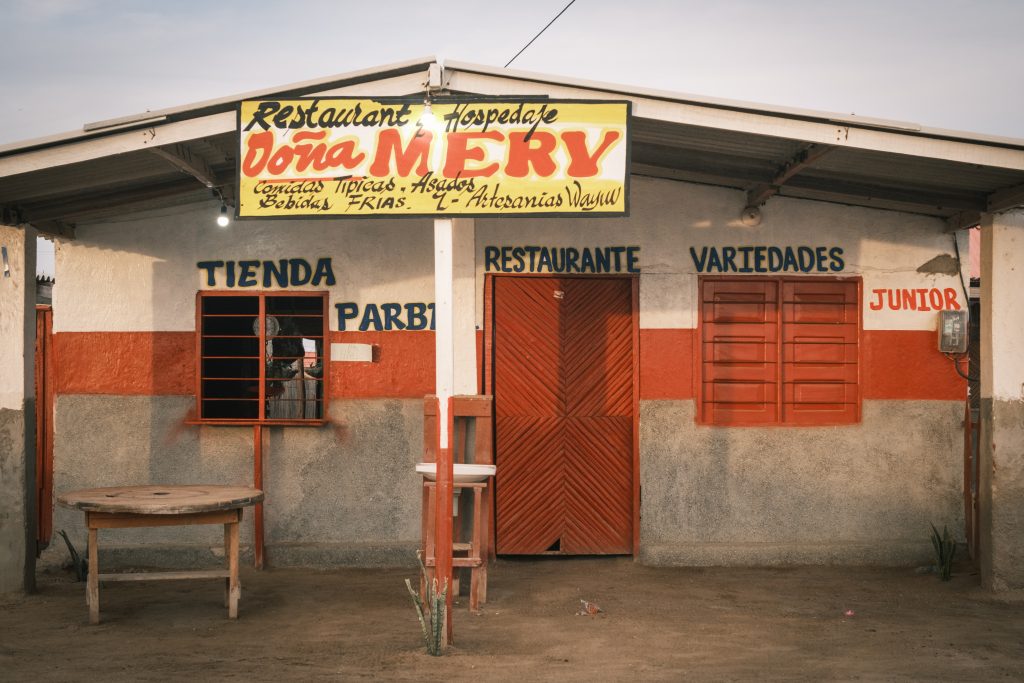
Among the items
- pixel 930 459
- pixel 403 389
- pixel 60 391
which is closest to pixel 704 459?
pixel 930 459

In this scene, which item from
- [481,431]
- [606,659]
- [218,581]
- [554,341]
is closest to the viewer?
[606,659]

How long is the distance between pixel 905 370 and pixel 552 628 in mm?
4314

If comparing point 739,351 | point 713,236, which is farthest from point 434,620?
point 713,236

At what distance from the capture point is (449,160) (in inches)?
262

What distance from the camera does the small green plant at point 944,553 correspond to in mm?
8656

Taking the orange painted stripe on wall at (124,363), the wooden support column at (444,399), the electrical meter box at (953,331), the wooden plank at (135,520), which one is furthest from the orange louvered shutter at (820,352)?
the orange painted stripe on wall at (124,363)

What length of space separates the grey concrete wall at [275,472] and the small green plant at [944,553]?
4506 millimetres

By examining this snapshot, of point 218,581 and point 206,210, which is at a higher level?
point 206,210

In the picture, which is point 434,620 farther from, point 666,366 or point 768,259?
point 768,259

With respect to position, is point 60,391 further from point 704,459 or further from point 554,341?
point 704,459

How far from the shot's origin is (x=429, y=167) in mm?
6641

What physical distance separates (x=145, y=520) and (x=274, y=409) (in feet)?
7.35

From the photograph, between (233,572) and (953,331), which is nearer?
(233,572)

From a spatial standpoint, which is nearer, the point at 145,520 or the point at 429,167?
the point at 429,167
